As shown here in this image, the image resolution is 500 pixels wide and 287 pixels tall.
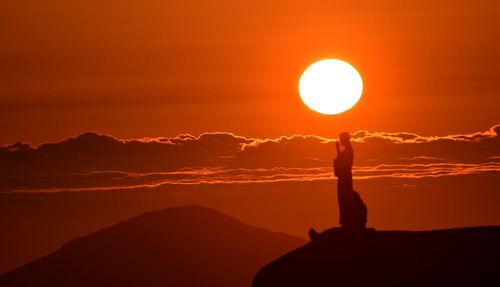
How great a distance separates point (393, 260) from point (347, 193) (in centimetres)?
670

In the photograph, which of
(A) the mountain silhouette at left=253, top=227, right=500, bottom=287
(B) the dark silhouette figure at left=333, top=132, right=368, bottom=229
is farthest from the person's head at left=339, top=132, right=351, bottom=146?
(A) the mountain silhouette at left=253, top=227, right=500, bottom=287

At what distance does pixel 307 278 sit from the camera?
55312 millimetres

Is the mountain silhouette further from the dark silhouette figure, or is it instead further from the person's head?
the person's head

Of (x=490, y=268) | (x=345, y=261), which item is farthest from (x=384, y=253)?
(x=490, y=268)

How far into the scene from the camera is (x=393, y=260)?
177ft

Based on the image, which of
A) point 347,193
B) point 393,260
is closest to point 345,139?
point 347,193

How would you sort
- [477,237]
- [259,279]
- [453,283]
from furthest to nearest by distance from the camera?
[259,279] < [477,237] < [453,283]

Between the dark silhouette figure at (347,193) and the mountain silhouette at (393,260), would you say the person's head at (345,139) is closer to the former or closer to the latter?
the dark silhouette figure at (347,193)

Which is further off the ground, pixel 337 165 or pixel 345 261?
pixel 337 165

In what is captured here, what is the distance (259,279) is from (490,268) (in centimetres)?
1199

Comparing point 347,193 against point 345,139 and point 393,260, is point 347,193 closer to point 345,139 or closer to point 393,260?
point 345,139

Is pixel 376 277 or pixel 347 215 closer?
pixel 376 277

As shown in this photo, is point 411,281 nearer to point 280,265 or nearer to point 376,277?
point 376,277

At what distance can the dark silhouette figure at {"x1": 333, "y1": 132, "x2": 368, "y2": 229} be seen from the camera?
59.0 meters
